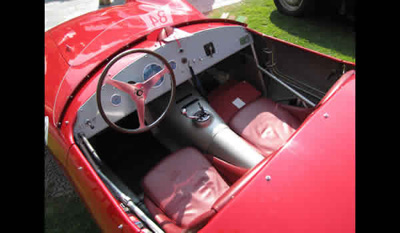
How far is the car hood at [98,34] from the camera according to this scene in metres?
2.34

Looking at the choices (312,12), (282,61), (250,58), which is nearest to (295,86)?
(282,61)

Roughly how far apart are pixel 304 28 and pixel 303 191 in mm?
4036

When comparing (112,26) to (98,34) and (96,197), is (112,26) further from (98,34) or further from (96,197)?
(96,197)

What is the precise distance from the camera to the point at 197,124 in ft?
8.53

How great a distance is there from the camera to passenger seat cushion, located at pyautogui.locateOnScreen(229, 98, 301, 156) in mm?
2473

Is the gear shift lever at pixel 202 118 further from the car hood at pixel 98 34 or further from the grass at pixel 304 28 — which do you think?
the grass at pixel 304 28

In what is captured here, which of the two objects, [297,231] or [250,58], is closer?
[297,231]

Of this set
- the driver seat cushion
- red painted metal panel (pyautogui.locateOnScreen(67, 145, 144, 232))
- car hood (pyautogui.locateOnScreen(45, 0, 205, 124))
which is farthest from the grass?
red painted metal panel (pyautogui.locateOnScreen(67, 145, 144, 232))

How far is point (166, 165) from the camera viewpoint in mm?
2291

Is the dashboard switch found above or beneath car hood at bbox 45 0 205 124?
beneath

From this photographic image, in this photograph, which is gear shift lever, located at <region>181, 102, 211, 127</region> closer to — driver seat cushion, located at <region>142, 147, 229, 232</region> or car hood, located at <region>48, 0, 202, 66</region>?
driver seat cushion, located at <region>142, 147, 229, 232</region>

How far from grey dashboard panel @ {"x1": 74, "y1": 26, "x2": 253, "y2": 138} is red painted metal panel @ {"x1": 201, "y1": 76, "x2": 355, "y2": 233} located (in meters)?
1.21

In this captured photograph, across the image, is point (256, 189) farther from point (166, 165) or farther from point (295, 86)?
point (295, 86)
